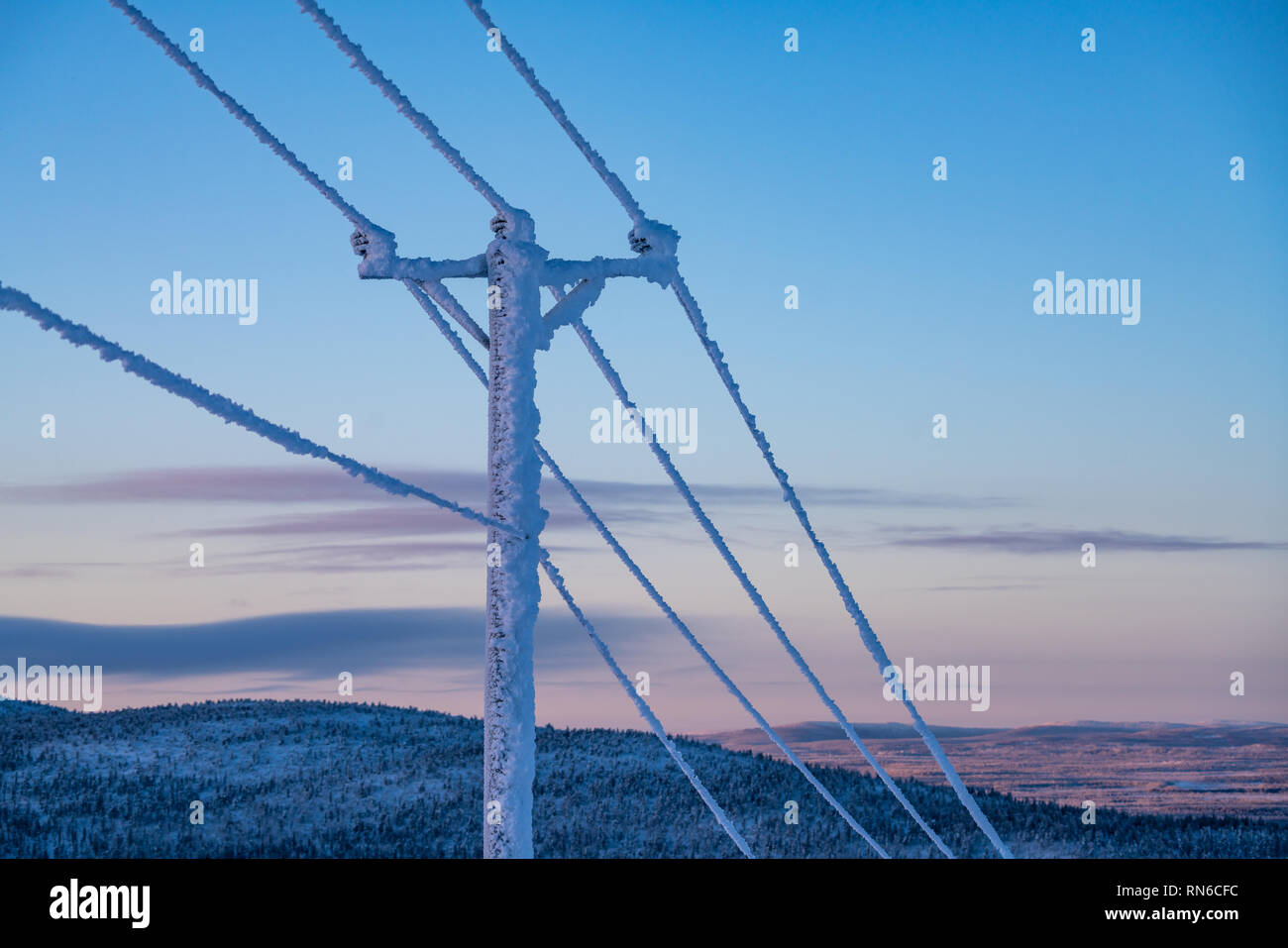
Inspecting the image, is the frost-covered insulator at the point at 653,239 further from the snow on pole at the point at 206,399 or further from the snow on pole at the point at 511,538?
the snow on pole at the point at 206,399

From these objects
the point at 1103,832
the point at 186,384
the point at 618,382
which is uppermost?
the point at 618,382

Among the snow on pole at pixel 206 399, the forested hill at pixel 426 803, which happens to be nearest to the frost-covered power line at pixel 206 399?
the snow on pole at pixel 206 399

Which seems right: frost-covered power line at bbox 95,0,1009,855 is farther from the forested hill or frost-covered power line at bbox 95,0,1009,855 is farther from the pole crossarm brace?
the forested hill

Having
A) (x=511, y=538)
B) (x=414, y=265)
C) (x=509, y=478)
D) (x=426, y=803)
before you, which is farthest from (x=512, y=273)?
(x=426, y=803)

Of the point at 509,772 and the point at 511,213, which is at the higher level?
the point at 511,213

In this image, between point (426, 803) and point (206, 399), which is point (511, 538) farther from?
point (426, 803)
